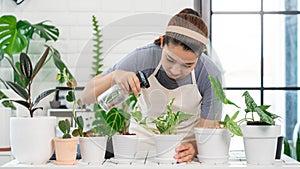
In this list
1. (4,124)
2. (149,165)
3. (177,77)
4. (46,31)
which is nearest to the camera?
(149,165)

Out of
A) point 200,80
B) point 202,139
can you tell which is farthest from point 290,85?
point 202,139

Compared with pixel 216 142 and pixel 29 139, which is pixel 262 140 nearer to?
pixel 216 142

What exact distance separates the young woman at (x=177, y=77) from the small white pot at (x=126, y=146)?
0.12 meters

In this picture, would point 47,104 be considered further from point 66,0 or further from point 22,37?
point 66,0

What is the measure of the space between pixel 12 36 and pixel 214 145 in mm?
2132

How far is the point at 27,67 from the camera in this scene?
1738 mm

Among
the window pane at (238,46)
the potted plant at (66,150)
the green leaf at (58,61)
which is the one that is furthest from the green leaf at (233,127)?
the window pane at (238,46)

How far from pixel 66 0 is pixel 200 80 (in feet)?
6.59

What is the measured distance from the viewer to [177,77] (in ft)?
6.70

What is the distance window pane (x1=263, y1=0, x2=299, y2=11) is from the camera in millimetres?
3928

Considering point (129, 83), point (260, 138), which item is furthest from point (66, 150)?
point (260, 138)

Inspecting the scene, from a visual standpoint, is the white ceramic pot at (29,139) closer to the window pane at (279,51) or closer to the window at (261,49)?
the window at (261,49)

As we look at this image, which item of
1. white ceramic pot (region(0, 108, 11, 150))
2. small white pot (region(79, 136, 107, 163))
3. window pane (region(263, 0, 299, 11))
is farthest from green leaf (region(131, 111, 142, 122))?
window pane (region(263, 0, 299, 11))

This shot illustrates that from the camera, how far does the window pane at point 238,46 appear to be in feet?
13.1
